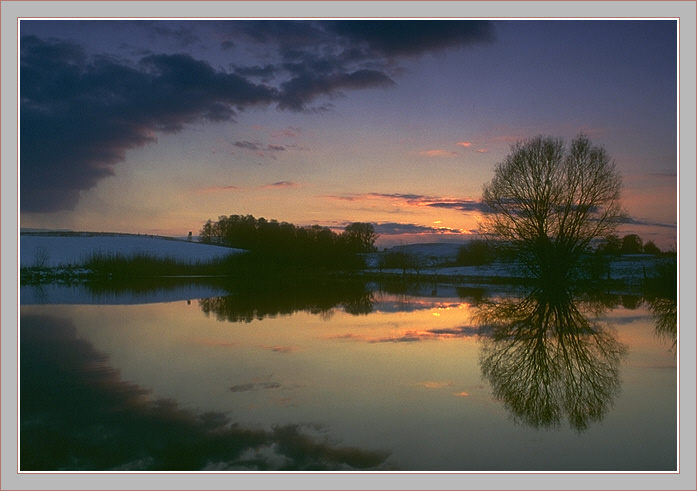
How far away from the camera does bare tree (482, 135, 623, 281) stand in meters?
27.4

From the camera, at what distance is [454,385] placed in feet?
23.5

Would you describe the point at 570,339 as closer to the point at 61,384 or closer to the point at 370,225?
the point at 61,384

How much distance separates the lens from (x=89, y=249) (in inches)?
1560

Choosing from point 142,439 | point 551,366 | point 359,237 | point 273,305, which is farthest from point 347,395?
point 359,237

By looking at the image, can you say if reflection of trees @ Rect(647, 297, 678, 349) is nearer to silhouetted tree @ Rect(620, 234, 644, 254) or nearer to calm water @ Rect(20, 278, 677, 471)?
calm water @ Rect(20, 278, 677, 471)

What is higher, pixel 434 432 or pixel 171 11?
pixel 171 11

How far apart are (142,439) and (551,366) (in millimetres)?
5774

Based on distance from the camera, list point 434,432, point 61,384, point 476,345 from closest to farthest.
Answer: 1. point 434,432
2. point 61,384
3. point 476,345

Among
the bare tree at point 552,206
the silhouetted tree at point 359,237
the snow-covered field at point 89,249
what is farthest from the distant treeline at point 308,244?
the bare tree at point 552,206

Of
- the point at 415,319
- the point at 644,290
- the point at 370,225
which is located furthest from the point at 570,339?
the point at 370,225

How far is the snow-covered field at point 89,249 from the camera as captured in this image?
35.4m

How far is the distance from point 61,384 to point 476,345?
A: 6.67 meters

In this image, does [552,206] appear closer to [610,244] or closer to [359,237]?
[610,244]

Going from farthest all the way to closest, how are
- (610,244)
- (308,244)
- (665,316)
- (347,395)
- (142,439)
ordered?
(308,244), (610,244), (665,316), (347,395), (142,439)
